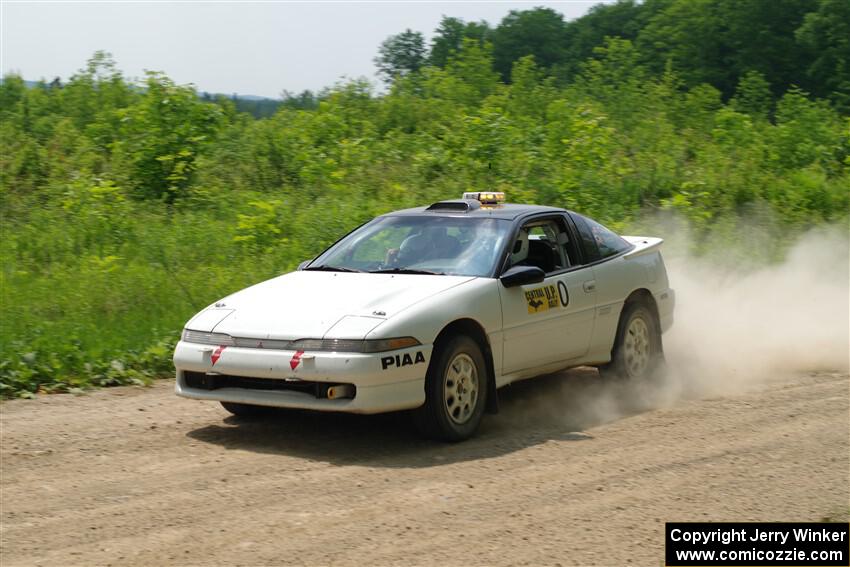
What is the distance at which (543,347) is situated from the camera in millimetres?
8500

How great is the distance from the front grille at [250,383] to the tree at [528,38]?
54.7 metres

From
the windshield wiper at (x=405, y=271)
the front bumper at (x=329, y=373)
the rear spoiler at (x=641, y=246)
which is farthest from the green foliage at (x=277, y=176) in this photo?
the rear spoiler at (x=641, y=246)

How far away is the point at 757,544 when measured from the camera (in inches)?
217

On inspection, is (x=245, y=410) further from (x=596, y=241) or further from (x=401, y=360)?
(x=596, y=241)

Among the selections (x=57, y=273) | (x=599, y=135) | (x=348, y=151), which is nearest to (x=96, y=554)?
(x=57, y=273)

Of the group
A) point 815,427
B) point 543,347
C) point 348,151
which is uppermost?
point 348,151

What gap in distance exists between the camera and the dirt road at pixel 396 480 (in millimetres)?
5430

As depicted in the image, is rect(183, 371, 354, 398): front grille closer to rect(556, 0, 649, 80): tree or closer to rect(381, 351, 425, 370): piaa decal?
rect(381, 351, 425, 370): piaa decal

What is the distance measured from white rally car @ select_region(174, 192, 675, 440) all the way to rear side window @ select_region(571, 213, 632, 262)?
0.05ft

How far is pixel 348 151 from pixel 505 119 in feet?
9.94

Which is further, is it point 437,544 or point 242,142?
point 242,142

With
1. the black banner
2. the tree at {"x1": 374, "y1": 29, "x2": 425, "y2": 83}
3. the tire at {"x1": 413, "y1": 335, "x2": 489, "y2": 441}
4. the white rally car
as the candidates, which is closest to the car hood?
the white rally car

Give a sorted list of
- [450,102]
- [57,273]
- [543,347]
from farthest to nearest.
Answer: [450,102] → [57,273] → [543,347]

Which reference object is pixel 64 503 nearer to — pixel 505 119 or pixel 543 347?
pixel 543 347
